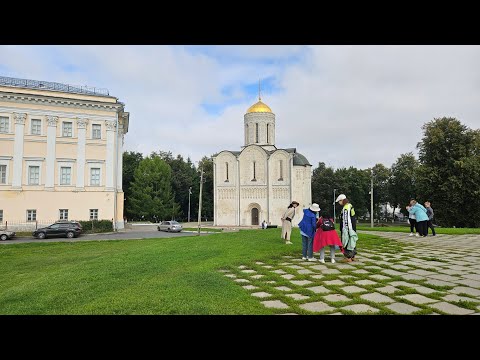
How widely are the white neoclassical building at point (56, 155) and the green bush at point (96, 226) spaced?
193cm

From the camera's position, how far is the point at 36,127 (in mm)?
32000

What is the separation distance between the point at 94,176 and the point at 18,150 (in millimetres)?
6534

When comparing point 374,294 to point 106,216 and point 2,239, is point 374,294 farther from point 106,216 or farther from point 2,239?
point 106,216

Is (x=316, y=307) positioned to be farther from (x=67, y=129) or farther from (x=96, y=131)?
(x=67, y=129)

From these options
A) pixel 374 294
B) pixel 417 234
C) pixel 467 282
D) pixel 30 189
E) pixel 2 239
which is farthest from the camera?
pixel 30 189

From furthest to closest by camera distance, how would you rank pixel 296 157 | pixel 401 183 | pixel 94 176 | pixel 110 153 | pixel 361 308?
pixel 401 183, pixel 296 157, pixel 110 153, pixel 94 176, pixel 361 308

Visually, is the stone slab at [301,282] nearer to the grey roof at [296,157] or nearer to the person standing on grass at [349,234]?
the person standing on grass at [349,234]

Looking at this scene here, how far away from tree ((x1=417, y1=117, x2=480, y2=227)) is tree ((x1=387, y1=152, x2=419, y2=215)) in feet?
65.3

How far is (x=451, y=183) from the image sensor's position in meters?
34.0

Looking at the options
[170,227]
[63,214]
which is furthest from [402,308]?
[63,214]

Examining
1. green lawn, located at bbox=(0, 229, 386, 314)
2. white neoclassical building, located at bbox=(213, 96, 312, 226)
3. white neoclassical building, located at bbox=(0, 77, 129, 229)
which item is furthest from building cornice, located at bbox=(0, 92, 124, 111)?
green lawn, located at bbox=(0, 229, 386, 314)

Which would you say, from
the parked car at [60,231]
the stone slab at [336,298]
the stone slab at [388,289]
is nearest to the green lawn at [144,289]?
the stone slab at [336,298]
